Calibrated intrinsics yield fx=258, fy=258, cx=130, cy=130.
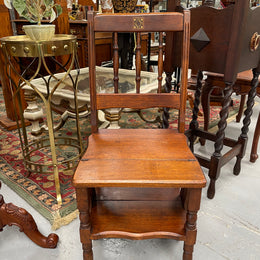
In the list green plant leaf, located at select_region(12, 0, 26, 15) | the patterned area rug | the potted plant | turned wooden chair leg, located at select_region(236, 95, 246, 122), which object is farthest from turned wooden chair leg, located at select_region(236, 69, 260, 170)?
green plant leaf, located at select_region(12, 0, 26, 15)

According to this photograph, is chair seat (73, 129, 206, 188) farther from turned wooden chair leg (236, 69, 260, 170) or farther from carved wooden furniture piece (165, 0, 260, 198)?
turned wooden chair leg (236, 69, 260, 170)

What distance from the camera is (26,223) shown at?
125 cm

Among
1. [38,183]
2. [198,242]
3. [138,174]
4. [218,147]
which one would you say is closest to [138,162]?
[138,174]

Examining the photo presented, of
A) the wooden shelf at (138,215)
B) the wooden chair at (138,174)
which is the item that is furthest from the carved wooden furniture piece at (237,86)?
the wooden shelf at (138,215)

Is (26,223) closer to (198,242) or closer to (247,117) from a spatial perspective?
(198,242)

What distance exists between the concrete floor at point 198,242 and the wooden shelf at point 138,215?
257mm

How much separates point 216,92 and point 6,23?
7.56ft

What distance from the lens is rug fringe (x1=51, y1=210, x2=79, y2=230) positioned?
139cm

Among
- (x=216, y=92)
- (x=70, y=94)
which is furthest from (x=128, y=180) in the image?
(x=216, y=92)

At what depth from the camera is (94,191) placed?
4.13ft

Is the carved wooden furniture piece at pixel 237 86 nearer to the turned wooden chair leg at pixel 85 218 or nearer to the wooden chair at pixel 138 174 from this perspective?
the wooden chair at pixel 138 174

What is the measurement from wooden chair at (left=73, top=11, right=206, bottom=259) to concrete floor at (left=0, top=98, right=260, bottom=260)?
230 millimetres

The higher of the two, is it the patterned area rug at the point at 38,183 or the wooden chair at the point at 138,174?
the wooden chair at the point at 138,174

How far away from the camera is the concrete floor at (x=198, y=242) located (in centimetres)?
124
